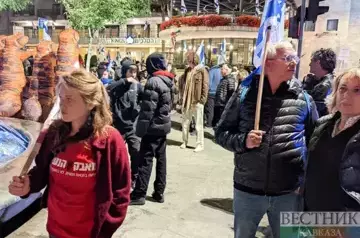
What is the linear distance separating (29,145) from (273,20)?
3820 millimetres

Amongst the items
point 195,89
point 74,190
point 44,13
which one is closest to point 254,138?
point 74,190

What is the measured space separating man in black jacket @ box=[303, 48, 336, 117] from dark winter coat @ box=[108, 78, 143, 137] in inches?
93.1

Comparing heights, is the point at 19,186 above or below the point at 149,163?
above

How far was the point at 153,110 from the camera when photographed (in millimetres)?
4934

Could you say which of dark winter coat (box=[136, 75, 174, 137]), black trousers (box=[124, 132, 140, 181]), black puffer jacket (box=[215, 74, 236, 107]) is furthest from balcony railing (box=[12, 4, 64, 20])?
dark winter coat (box=[136, 75, 174, 137])

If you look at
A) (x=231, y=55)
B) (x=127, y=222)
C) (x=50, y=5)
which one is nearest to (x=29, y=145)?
(x=127, y=222)

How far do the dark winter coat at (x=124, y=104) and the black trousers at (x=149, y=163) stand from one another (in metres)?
0.70

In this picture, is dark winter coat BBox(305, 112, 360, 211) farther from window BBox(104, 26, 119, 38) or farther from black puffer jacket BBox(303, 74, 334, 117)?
window BBox(104, 26, 119, 38)

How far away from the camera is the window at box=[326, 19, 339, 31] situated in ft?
57.8

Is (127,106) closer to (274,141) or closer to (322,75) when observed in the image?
(322,75)

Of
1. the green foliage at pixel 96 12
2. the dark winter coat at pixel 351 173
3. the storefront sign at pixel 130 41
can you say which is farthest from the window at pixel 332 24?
the storefront sign at pixel 130 41

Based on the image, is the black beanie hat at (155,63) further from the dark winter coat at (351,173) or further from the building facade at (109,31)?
the building facade at (109,31)

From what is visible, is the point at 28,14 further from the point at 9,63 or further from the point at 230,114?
the point at 230,114

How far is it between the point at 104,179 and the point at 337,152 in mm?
1235
